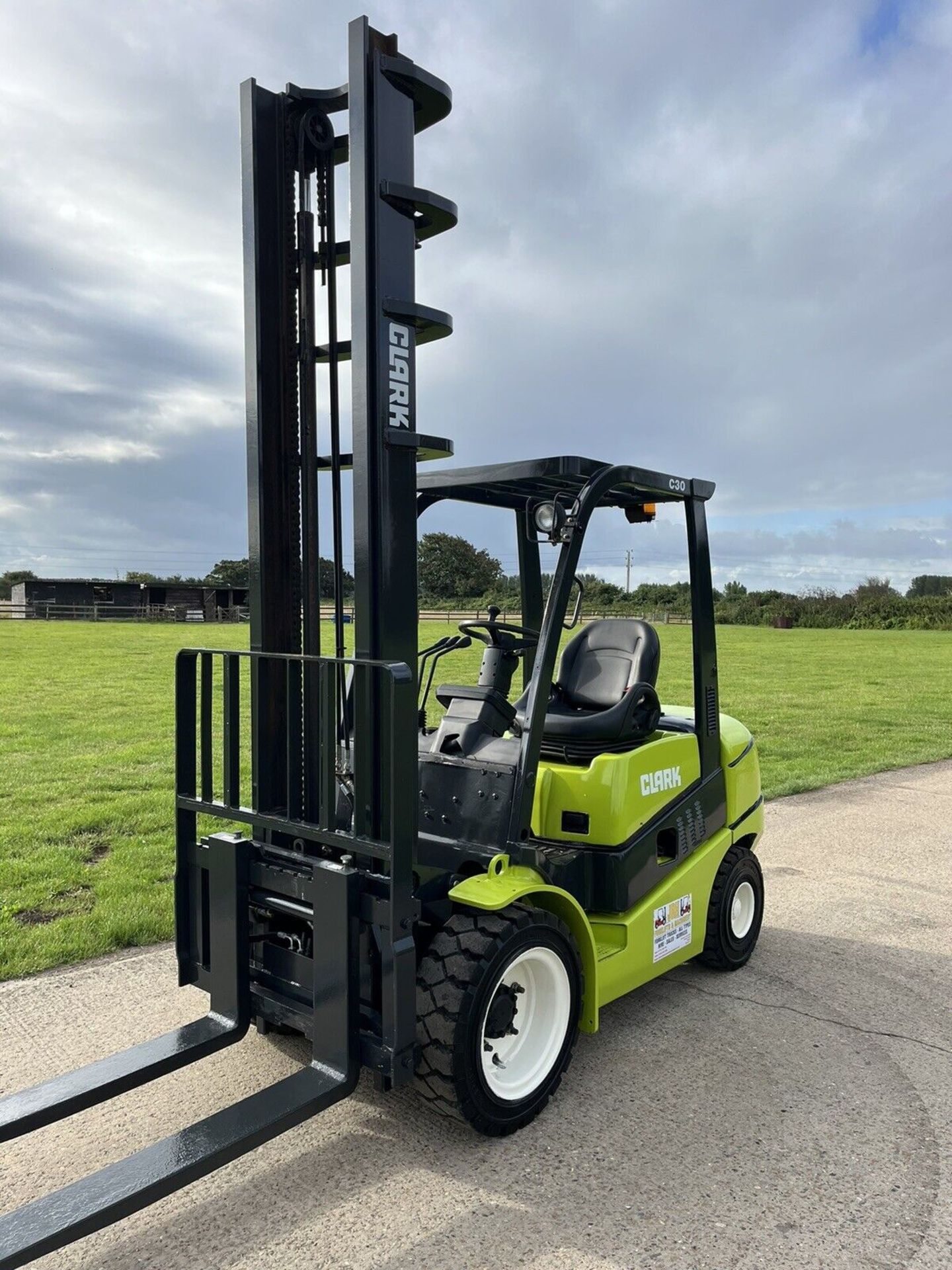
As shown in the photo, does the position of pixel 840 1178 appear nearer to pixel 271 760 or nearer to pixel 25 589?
pixel 271 760

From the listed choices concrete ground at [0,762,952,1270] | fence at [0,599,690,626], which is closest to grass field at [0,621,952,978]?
concrete ground at [0,762,952,1270]

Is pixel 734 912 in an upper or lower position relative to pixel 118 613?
lower

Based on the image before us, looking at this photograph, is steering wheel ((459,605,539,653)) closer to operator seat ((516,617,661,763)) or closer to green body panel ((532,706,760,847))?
operator seat ((516,617,661,763))

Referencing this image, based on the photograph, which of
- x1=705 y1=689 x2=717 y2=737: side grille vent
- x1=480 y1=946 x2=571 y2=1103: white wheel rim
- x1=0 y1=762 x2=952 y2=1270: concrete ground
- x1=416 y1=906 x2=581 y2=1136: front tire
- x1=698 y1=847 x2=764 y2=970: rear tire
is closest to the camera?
x1=0 y1=762 x2=952 y2=1270: concrete ground

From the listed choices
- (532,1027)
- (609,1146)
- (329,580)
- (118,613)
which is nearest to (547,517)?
(329,580)

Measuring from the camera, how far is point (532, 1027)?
144 inches

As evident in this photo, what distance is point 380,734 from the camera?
357 cm

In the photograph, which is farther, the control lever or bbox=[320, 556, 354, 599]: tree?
the control lever

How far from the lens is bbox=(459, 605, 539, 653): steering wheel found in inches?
171

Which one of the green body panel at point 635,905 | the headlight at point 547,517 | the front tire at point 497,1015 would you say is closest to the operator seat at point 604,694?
the green body panel at point 635,905

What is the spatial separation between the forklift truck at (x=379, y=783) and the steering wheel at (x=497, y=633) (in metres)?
0.02

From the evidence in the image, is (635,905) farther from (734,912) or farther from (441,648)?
(441,648)

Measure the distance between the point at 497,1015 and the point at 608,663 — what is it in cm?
189

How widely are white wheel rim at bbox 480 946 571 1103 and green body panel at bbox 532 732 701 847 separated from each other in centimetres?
69
